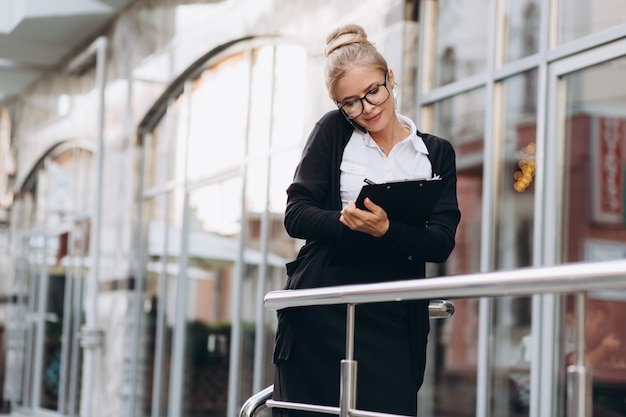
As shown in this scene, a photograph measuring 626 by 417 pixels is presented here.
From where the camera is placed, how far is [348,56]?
115 inches

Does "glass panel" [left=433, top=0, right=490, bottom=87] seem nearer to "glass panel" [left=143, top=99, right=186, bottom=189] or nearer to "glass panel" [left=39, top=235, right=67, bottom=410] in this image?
"glass panel" [left=143, top=99, right=186, bottom=189]

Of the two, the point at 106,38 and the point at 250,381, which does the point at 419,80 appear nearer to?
the point at 250,381

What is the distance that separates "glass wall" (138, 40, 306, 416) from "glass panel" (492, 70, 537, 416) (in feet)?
5.27

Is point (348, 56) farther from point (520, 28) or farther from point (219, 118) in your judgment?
point (219, 118)

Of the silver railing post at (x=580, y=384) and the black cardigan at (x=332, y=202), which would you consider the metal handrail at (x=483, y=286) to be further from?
the black cardigan at (x=332, y=202)

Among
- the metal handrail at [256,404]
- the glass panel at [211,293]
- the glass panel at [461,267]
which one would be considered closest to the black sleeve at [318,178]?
the metal handrail at [256,404]

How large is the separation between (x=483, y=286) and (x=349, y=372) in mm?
685

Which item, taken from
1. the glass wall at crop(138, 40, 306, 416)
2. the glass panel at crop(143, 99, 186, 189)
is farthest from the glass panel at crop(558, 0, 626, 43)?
the glass panel at crop(143, 99, 186, 189)

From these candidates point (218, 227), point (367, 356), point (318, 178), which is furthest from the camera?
point (218, 227)

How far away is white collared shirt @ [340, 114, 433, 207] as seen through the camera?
3014 millimetres

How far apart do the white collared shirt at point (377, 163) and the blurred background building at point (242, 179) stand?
219 cm

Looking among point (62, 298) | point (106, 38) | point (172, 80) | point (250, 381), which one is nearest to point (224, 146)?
point (172, 80)

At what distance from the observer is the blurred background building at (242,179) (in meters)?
5.71

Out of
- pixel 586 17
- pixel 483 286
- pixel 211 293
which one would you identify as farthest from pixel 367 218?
pixel 211 293
